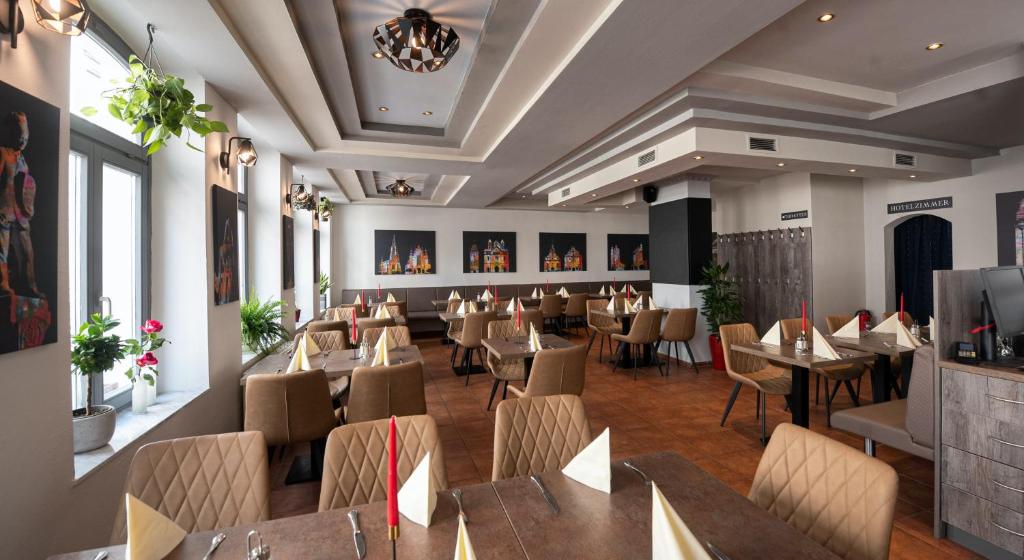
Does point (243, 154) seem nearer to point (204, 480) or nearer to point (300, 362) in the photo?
point (300, 362)

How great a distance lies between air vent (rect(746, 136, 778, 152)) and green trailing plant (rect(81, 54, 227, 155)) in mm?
4676

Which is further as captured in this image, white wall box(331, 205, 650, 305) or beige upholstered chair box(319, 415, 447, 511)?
white wall box(331, 205, 650, 305)

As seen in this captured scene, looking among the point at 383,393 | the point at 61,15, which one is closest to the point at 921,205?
the point at 383,393

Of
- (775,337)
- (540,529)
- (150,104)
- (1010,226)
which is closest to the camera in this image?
(540,529)

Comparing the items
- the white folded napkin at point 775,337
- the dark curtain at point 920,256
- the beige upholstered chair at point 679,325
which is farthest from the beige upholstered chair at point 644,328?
the dark curtain at point 920,256

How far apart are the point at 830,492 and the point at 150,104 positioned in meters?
3.38

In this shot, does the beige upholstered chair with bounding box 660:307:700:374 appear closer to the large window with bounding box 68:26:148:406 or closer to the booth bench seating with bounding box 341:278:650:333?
the booth bench seating with bounding box 341:278:650:333

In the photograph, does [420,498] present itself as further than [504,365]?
No

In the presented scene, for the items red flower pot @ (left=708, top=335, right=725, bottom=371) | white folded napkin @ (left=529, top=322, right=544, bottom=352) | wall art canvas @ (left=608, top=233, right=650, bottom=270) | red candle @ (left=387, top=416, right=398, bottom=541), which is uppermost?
wall art canvas @ (left=608, top=233, right=650, bottom=270)

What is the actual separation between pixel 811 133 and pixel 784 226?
318cm

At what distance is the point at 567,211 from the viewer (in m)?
11.3

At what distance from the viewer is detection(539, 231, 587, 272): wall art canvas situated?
36.5 ft

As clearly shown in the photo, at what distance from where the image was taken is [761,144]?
4746 millimetres

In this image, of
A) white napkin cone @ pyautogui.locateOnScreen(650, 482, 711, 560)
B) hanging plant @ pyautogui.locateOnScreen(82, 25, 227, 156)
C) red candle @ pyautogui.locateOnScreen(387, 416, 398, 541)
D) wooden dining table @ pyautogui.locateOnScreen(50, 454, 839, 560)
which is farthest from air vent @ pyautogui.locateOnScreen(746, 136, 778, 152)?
red candle @ pyautogui.locateOnScreen(387, 416, 398, 541)
